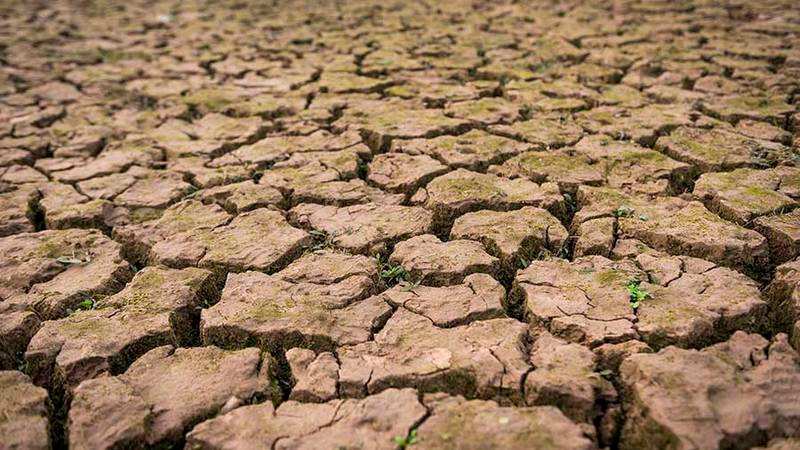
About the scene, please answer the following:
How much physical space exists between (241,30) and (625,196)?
15.1ft

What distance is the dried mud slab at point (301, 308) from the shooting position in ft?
5.64

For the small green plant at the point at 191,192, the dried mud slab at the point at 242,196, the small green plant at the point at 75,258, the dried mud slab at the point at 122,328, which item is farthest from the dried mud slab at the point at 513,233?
the small green plant at the point at 75,258

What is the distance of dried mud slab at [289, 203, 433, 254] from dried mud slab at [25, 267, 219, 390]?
0.48 m

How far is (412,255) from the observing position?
207cm

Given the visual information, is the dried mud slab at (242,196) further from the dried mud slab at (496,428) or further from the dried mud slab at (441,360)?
the dried mud slab at (496,428)

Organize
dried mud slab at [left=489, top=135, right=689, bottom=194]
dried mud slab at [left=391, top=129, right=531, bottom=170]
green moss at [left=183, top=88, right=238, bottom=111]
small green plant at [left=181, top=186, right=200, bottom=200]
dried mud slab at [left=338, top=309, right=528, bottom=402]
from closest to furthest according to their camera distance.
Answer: dried mud slab at [left=338, top=309, right=528, bottom=402], dried mud slab at [left=489, top=135, right=689, bottom=194], small green plant at [left=181, top=186, right=200, bottom=200], dried mud slab at [left=391, top=129, right=531, bottom=170], green moss at [left=183, top=88, right=238, bottom=111]

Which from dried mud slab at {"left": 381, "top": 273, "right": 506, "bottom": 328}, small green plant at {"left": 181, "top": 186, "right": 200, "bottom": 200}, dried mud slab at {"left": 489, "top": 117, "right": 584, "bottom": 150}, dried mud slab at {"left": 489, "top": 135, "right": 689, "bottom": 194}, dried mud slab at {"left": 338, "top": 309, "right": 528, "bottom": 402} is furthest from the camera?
dried mud slab at {"left": 489, "top": 117, "right": 584, "bottom": 150}

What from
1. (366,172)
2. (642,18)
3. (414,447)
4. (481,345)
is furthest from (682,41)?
(414,447)

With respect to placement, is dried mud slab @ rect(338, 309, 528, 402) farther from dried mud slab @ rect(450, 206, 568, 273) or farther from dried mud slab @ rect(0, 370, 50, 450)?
dried mud slab @ rect(0, 370, 50, 450)

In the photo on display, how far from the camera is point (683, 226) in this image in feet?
6.81

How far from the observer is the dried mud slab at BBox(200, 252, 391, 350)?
67.6 inches

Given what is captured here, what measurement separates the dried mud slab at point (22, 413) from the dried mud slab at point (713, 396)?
1387mm

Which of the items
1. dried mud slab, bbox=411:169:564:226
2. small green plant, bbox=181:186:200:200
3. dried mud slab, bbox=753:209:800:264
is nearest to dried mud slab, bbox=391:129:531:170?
dried mud slab, bbox=411:169:564:226

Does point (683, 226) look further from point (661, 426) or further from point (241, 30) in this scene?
point (241, 30)
